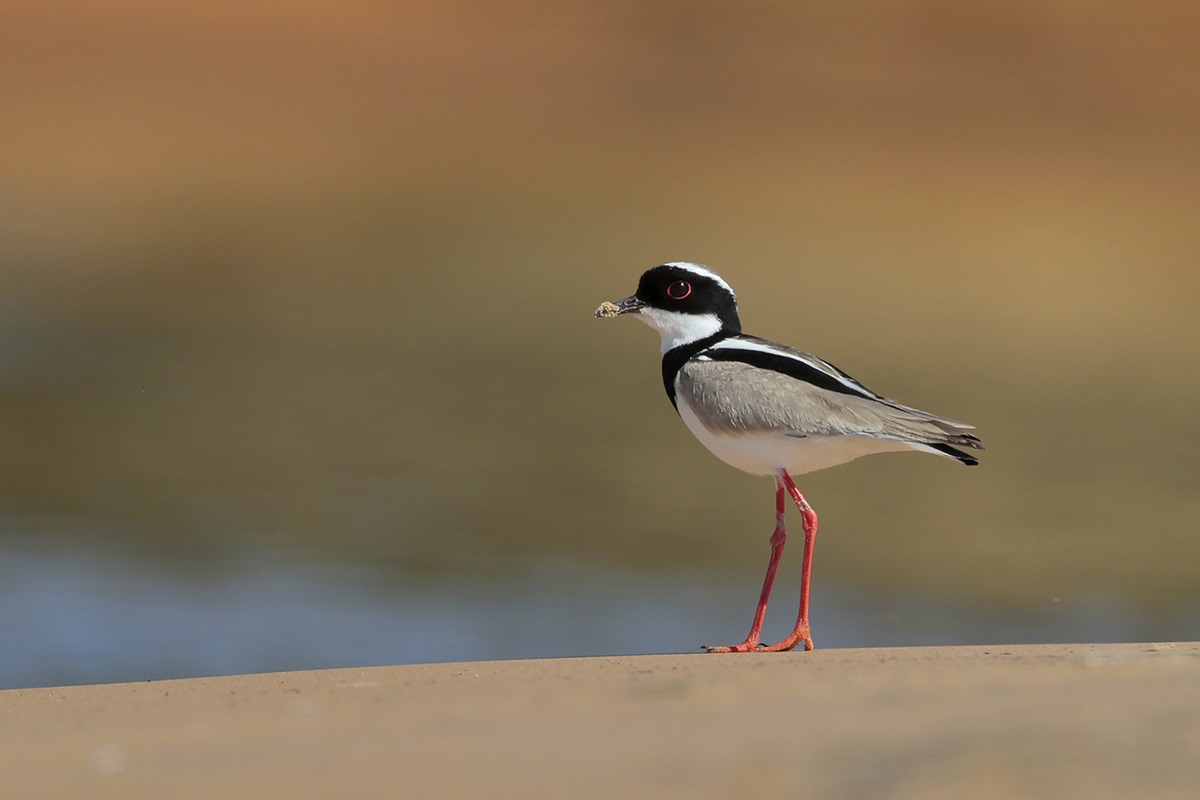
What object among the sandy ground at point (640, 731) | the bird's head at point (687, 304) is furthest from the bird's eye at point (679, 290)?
the sandy ground at point (640, 731)

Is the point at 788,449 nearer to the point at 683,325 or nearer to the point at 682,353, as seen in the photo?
the point at 682,353

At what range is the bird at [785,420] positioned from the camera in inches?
268

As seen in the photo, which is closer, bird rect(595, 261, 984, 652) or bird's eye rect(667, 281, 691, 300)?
Answer: bird rect(595, 261, 984, 652)

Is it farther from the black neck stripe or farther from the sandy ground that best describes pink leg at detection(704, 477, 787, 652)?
the sandy ground

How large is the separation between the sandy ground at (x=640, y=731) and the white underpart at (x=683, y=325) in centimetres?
249

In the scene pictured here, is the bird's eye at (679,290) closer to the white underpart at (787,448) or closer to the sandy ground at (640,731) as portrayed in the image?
the white underpart at (787,448)

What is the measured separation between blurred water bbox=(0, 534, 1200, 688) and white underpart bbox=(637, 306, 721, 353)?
82.7 inches

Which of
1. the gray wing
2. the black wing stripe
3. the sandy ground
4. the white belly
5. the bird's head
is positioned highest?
the bird's head

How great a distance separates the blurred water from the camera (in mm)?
8773

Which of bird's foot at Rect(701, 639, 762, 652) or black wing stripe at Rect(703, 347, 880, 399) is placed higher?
black wing stripe at Rect(703, 347, 880, 399)

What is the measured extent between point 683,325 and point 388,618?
287cm

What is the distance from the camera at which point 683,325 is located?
7789 mm

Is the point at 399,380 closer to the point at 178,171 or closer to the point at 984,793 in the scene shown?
the point at 178,171

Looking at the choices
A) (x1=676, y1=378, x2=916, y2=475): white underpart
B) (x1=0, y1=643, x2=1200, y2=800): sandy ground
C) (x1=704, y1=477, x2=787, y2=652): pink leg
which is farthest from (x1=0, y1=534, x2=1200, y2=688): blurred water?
(x1=0, y1=643, x2=1200, y2=800): sandy ground
